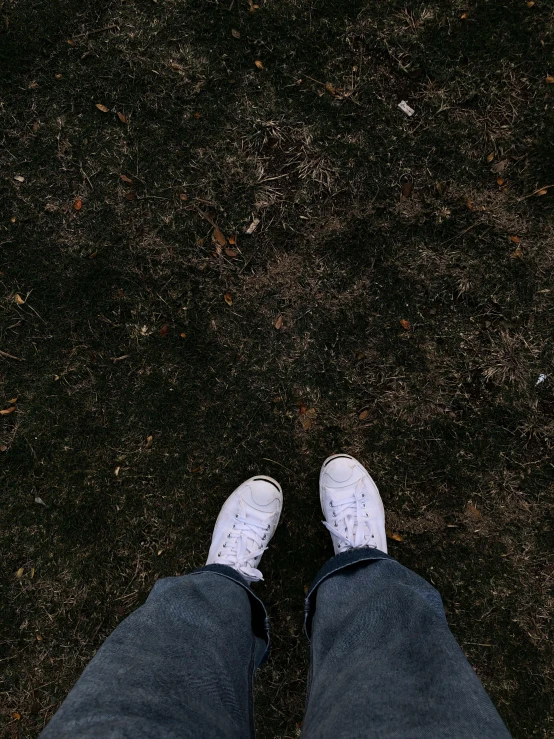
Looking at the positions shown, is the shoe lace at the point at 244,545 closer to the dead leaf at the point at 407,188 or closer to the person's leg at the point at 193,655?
the person's leg at the point at 193,655

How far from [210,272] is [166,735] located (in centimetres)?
202

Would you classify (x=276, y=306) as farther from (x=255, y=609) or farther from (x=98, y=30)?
(x=98, y=30)

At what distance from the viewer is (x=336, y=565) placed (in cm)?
221

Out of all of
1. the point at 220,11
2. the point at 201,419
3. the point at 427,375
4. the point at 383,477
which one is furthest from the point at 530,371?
the point at 220,11

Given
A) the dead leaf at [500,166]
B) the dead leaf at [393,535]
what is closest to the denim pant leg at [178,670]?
the dead leaf at [393,535]

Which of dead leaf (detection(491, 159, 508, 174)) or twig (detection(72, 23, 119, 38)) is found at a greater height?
twig (detection(72, 23, 119, 38))

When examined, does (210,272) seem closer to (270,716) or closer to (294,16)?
(294,16)

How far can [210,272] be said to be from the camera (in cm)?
258

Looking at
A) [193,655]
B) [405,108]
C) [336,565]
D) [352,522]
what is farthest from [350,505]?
[405,108]

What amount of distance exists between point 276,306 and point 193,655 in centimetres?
166

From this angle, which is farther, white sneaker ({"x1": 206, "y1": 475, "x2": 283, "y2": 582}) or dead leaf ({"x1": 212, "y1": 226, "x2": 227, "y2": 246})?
dead leaf ({"x1": 212, "y1": 226, "x2": 227, "y2": 246})

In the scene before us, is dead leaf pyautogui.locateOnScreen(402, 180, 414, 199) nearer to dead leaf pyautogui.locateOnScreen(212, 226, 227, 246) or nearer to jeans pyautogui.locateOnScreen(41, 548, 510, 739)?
dead leaf pyautogui.locateOnScreen(212, 226, 227, 246)

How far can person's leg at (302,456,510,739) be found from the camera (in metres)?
1.39

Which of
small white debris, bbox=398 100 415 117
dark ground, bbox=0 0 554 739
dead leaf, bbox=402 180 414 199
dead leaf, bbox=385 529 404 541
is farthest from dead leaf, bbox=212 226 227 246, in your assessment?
dead leaf, bbox=385 529 404 541
